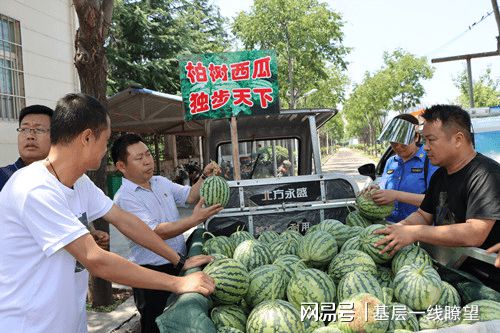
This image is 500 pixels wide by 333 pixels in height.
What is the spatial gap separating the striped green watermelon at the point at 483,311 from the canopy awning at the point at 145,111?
33.3 feet

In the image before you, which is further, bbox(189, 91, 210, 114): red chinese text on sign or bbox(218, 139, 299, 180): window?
bbox(218, 139, 299, 180): window

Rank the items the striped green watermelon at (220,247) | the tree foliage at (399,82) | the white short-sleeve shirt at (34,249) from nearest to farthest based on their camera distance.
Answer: the white short-sleeve shirt at (34,249) < the striped green watermelon at (220,247) < the tree foliage at (399,82)

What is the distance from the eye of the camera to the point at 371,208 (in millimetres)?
3814

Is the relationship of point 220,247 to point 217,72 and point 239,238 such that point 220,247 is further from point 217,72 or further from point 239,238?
point 217,72

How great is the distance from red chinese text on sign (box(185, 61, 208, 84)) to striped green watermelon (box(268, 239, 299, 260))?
2659mm

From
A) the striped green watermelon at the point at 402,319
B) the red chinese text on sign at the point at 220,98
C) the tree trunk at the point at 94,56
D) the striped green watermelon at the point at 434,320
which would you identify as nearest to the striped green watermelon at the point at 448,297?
the striped green watermelon at the point at 434,320

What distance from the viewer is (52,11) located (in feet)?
35.9

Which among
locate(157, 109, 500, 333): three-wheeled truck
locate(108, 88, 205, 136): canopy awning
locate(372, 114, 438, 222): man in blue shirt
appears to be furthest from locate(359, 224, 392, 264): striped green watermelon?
locate(108, 88, 205, 136): canopy awning

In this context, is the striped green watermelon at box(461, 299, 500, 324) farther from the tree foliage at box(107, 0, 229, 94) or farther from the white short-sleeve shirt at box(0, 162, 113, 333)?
the tree foliage at box(107, 0, 229, 94)

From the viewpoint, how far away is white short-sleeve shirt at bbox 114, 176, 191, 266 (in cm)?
350

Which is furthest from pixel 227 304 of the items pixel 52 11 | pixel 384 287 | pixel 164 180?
pixel 52 11

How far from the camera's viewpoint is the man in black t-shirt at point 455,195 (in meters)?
2.59

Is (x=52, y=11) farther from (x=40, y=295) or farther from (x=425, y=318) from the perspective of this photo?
(x=425, y=318)

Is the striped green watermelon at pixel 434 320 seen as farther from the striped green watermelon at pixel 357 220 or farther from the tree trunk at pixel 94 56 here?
→ the tree trunk at pixel 94 56
